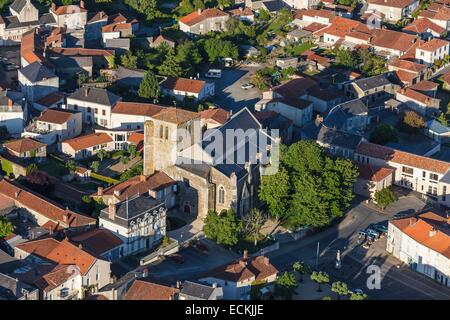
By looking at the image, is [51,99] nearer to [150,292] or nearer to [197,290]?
[150,292]

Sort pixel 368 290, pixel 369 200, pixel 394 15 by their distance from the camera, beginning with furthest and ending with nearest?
pixel 394 15 → pixel 369 200 → pixel 368 290

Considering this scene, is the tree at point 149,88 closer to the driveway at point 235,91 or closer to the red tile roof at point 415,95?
the driveway at point 235,91

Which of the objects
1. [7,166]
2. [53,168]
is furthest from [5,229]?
[53,168]

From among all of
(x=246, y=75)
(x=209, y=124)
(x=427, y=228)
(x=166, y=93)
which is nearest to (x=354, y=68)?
(x=246, y=75)

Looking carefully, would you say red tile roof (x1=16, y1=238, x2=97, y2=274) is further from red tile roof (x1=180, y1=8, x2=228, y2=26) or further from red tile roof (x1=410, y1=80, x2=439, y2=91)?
red tile roof (x1=180, y1=8, x2=228, y2=26)

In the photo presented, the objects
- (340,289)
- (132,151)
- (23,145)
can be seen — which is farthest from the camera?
(132,151)

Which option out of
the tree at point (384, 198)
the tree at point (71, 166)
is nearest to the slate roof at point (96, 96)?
the tree at point (71, 166)

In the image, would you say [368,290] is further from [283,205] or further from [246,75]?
[246,75]
